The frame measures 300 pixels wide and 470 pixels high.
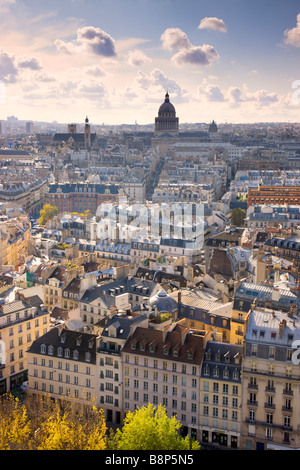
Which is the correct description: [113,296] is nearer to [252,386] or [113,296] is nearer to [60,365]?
[60,365]

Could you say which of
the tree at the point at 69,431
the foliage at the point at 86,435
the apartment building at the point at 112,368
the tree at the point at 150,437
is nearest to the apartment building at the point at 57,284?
the apartment building at the point at 112,368

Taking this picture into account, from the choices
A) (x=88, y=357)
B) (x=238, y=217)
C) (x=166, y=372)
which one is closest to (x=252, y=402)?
(x=166, y=372)

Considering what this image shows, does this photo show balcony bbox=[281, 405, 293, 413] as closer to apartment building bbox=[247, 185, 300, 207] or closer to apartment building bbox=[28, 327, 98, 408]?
apartment building bbox=[28, 327, 98, 408]

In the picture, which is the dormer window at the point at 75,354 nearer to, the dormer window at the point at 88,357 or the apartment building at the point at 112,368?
the dormer window at the point at 88,357

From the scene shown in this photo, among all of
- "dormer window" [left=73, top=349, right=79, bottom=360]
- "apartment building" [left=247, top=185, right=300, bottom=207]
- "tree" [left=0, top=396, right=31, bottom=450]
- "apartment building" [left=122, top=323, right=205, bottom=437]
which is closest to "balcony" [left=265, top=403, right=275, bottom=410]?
"apartment building" [left=122, top=323, right=205, bottom=437]
